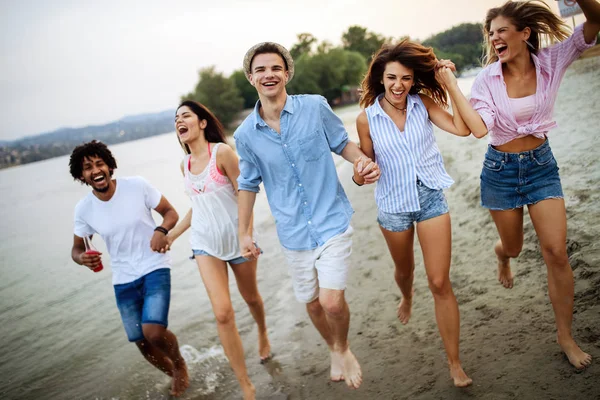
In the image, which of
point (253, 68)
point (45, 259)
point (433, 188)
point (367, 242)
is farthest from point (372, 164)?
point (45, 259)

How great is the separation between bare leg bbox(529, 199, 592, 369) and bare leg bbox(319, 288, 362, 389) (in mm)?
1531

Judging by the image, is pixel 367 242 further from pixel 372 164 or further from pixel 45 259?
pixel 45 259

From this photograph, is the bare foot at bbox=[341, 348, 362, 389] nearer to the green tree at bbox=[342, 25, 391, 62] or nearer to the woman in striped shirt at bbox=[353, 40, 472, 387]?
the woman in striped shirt at bbox=[353, 40, 472, 387]

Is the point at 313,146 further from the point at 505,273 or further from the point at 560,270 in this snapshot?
the point at 505,273

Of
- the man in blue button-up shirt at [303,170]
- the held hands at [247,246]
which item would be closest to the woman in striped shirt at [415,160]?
the man in blue button-up shirt at [303,170]

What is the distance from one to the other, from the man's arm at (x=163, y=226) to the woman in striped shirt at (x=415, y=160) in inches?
84.8

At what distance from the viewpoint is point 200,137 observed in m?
4.27

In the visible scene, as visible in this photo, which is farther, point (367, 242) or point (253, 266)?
point (367, 242)

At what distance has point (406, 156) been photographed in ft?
10.9

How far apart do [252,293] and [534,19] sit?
3450 mm

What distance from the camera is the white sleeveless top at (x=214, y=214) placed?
397cm

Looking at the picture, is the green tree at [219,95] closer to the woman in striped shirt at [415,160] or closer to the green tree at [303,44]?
the green tree at [303,44]

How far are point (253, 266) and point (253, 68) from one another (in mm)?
1866

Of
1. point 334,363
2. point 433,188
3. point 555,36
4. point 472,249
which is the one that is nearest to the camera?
point 433,188
